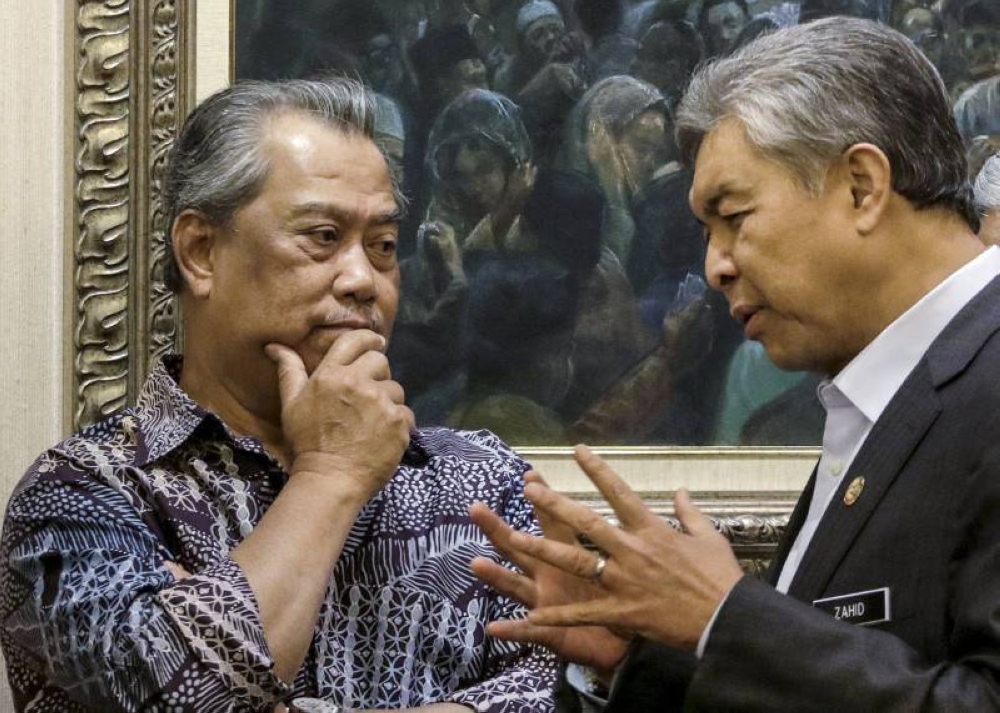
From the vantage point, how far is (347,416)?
2.69 metres

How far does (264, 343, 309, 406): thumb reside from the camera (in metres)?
2.73

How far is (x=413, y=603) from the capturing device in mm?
2736

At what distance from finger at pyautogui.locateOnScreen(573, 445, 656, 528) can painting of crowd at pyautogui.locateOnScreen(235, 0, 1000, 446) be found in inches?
55.4

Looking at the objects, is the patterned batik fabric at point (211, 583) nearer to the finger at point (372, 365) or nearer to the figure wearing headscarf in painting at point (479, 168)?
the finger at point (372, 365)

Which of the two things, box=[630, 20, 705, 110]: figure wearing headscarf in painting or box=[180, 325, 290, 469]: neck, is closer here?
box=[180, 325, 290, 469]: neck

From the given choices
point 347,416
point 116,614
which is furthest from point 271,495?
point 116,614

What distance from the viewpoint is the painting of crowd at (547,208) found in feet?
11.3

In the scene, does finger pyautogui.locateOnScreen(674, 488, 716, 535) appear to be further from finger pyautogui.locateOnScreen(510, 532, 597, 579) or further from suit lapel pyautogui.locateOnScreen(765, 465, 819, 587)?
suit lapel pyautogui.locateOnScreen(765, 465, 819, 587)

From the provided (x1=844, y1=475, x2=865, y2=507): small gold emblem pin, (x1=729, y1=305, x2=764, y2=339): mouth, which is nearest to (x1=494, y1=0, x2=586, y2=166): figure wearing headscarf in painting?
(x1=729, y1=305, x2=764, y2=339): mouth

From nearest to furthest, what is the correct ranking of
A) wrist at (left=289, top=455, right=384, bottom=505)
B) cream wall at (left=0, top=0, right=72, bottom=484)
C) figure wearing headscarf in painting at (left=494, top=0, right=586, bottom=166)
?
wrist at (left=289, top=455, right=384, bottom=505) → cream wall at (left=0, top=0, right=72, bottom=484) → figure wearing headscarf in painting at (left=494, top=0, right=586, bottom=166)

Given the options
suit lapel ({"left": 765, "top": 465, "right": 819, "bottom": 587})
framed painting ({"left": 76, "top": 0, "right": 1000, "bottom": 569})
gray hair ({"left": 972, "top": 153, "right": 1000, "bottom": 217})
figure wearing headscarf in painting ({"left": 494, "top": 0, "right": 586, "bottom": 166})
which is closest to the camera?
suit lapel ({"left": 765, "top": 465, "right": 819, "bottom": 587})

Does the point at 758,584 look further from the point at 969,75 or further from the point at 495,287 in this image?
the point at 969,75

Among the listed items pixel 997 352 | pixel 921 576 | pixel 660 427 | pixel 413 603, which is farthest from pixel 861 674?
pixel 660 427

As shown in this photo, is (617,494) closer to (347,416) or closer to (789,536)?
(789,536)
